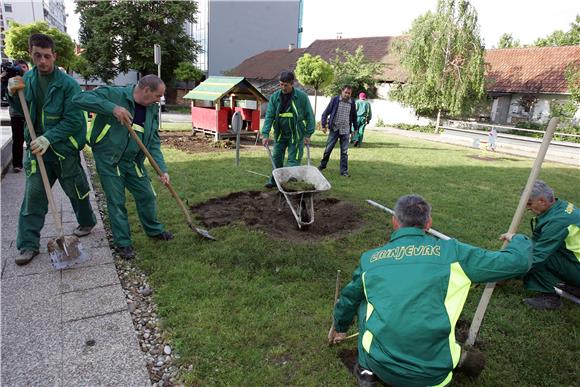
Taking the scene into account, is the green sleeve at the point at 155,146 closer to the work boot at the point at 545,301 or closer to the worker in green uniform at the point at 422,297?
the worker in green uniform at the point at 422,297

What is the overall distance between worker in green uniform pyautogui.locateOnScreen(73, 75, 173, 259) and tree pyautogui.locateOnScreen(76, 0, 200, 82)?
26.2 metres

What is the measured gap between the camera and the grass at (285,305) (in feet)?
8.41

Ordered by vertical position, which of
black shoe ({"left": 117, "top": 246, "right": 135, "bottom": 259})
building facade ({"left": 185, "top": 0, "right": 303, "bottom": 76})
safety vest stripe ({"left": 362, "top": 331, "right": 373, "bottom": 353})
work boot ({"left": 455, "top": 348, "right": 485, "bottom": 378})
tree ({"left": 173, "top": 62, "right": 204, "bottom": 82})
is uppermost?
building facade ({"left": 185, "top": 0, "right": 303, "bottom": 76})

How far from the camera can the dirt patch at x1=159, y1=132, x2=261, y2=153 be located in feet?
35.9

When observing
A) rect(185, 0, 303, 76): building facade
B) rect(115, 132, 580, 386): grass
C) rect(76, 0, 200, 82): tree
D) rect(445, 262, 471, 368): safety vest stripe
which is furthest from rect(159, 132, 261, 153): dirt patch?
rect(185, 0, 303, 76): building facade

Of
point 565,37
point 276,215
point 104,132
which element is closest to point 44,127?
point 104,132

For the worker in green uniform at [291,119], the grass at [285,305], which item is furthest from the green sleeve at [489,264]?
the worker in green uniform at [291,119]

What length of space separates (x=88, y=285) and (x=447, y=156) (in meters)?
11.3

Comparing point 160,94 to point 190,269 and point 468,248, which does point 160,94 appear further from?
point 468,248

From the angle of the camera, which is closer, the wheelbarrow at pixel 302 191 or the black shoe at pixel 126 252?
the black shoe at pixel 126 252

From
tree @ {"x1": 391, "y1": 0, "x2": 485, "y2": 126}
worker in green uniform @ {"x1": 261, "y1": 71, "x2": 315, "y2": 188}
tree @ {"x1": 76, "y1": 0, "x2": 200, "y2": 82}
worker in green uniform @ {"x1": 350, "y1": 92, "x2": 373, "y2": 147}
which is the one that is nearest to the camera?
worker in green uniform @ {"x1": 261, "y1": 71, "x2": 315, "y2": 188}

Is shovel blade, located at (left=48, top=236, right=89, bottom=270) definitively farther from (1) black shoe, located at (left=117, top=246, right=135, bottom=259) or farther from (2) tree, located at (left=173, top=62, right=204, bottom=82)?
(2) tree, located at (left=173, top=62, right=204, bottom=82)

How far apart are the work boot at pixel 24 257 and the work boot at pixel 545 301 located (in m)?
4.55

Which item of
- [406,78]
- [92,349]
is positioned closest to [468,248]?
[92,349]
